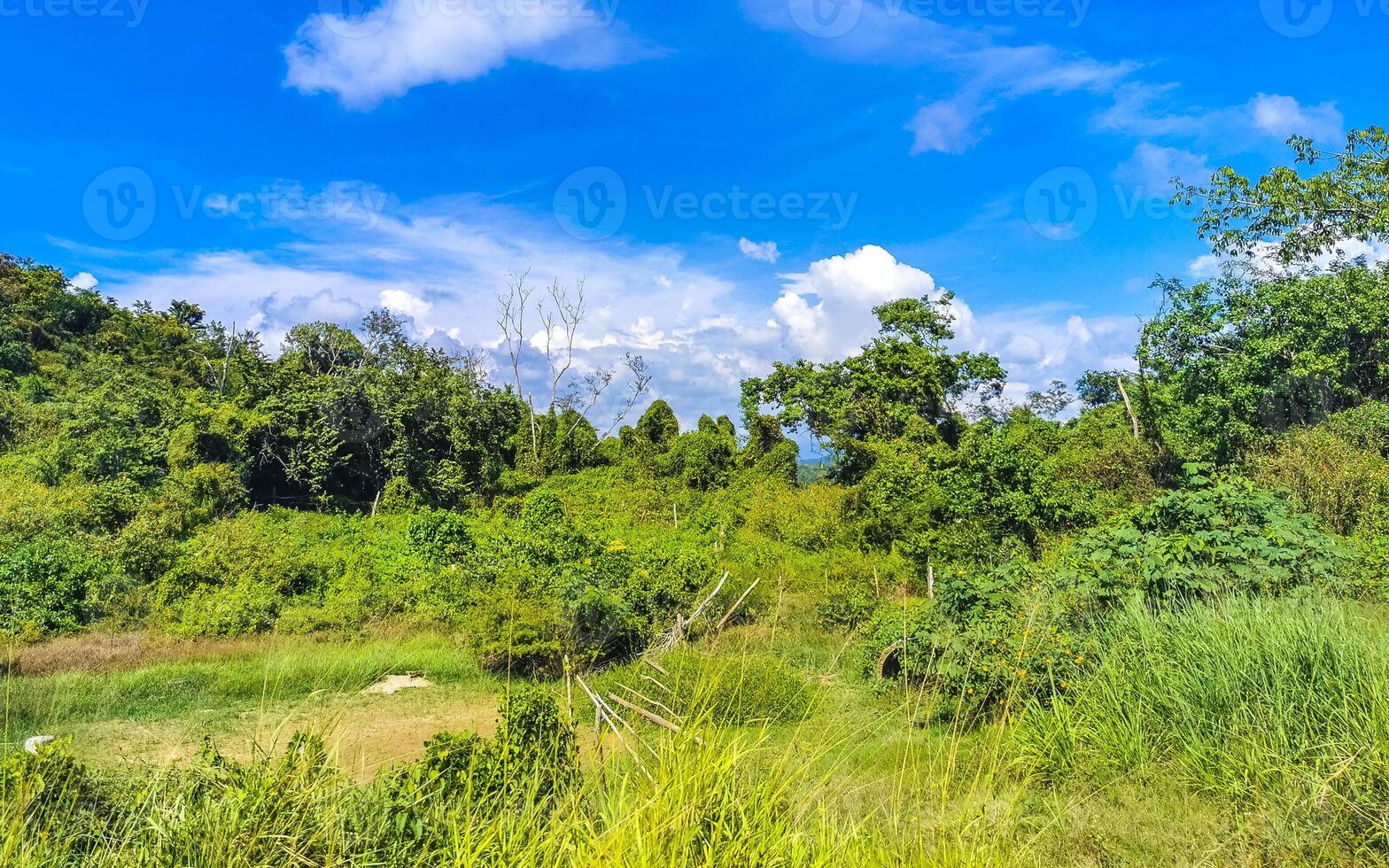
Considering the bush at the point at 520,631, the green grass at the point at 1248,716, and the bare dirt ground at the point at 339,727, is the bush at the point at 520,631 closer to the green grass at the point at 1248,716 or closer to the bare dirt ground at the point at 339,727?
the bare dirt ground at the point at 339,727

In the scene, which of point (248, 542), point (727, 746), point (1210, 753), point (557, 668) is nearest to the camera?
point (727, 746)

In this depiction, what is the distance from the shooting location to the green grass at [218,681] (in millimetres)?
8695

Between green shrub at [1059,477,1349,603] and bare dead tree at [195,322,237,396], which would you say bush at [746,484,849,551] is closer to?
green shrub at [1059,477,1349,603]

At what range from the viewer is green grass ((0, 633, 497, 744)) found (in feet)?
28.5

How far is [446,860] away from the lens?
2246 mm

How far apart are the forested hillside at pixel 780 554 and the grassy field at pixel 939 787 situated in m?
0.03

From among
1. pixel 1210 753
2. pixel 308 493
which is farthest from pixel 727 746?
pixel 308 493

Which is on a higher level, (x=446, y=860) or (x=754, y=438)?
(x=754, y=438)

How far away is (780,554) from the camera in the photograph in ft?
49.1

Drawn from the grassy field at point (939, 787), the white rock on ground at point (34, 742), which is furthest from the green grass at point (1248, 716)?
the white rock on ground at point (34, 742)

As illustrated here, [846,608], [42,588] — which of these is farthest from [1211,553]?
[42,588]

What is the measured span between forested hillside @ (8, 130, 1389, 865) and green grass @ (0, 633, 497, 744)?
402 millimetres

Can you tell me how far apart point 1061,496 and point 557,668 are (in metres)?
7.80

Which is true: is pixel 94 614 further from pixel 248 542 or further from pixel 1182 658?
pixel 1182 658
